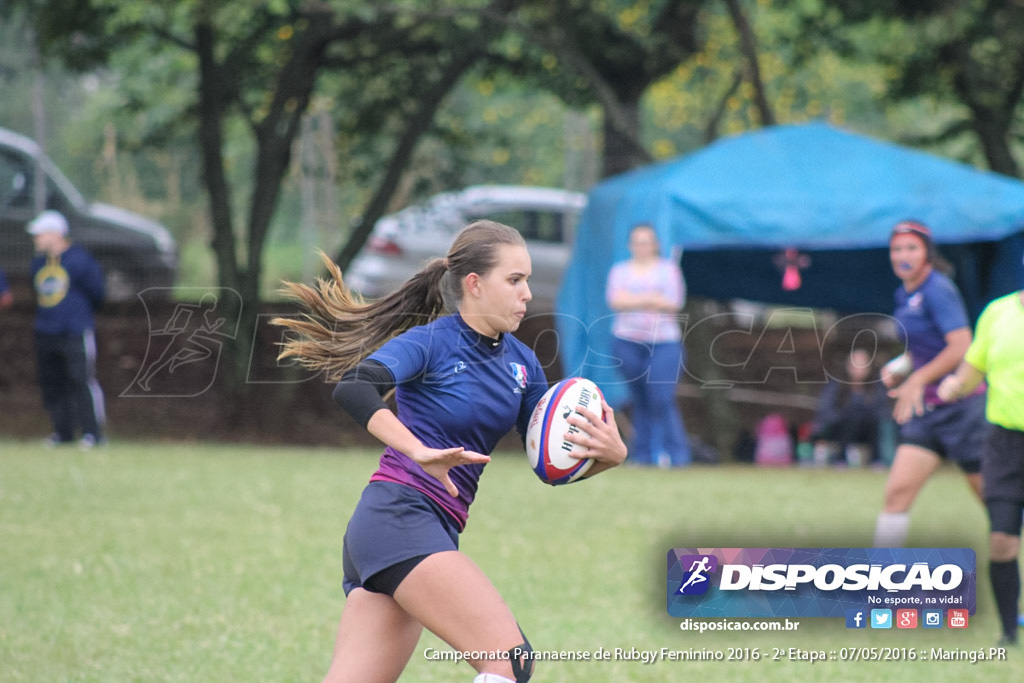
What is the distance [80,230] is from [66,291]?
241cm

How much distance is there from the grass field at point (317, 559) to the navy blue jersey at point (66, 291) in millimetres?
1289

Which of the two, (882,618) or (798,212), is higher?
(798,212)

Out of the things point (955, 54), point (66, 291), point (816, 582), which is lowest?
point (816, 582)

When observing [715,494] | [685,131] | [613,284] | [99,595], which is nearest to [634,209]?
[613,284]

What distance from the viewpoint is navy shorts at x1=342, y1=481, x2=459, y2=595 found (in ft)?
11.8

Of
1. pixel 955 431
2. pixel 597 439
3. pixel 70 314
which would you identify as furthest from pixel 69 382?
pixel 597 439

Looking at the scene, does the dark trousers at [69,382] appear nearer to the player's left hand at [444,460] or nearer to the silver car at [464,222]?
the silver car at [464,222]

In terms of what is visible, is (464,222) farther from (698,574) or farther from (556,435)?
(556,435)

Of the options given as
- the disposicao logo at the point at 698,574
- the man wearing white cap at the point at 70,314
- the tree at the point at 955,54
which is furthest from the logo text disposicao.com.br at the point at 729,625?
the tree at the point at 955,54

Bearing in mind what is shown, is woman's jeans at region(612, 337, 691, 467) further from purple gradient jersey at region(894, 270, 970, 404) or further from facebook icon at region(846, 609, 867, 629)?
facebook icon at region(846, 609, 867, 629)

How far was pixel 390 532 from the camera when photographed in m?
3.62

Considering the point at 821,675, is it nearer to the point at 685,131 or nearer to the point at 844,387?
the point at 844,387

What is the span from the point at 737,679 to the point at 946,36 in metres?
10.0

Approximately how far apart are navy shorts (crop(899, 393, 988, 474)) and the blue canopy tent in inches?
188
